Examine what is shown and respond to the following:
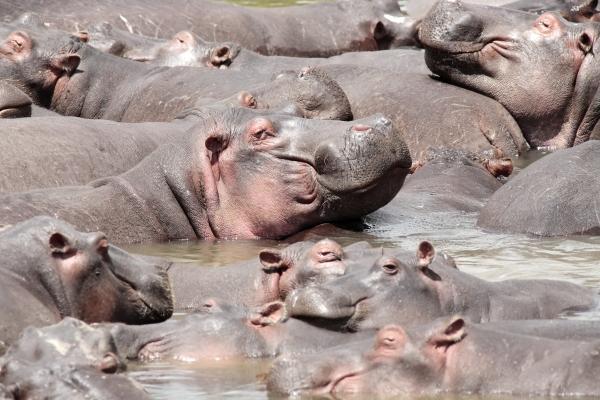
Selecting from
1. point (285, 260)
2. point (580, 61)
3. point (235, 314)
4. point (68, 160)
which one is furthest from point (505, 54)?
point (235, 314)

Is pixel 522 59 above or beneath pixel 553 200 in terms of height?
beneath

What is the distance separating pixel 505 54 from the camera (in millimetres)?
12000

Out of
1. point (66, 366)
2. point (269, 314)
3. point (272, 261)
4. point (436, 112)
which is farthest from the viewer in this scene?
point (436, 112)

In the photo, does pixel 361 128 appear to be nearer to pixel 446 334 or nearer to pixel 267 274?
pixel 267 274

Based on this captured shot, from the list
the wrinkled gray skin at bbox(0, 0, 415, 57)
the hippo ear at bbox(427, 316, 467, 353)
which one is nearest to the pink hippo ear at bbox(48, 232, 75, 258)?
the hippo ear at bbox(427, 316, 467, 353)

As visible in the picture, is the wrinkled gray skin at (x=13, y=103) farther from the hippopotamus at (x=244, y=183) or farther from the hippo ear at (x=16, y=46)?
the hippopotamus at (x=244, y=183)

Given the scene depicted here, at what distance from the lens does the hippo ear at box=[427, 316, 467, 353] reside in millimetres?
5512

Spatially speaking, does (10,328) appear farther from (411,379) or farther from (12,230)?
(411,379)

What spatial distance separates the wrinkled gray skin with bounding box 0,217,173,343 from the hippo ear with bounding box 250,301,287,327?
1.69 feet

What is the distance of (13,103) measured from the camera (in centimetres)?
1038

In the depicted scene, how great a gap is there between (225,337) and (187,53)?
7244mm

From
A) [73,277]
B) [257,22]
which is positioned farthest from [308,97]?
[257,22]

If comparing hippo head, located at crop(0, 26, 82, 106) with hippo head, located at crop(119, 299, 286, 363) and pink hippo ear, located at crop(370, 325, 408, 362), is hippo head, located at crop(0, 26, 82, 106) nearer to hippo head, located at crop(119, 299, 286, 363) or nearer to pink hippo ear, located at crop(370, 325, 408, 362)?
hippo head, located at crop(119, 299, 286, 363)

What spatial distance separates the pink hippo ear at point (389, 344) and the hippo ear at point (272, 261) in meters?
1.45
